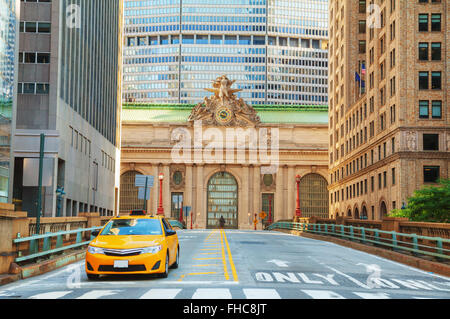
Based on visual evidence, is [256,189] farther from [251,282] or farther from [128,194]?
[251,282]

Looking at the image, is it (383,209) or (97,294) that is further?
(383,209)

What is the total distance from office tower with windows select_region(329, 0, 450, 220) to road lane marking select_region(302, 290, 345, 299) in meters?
39.6

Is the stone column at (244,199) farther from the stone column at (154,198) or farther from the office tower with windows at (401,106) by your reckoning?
the office tower with windows at (401,106)

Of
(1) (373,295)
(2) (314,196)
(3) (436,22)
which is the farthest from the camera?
(2) (314,196)

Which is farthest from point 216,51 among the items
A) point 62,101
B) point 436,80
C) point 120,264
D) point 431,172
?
point 120,264

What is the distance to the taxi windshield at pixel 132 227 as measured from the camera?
17.1 meters

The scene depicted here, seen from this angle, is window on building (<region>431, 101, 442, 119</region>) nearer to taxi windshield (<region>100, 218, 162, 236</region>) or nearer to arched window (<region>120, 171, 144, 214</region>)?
taxi windshield (<region>100, 218, 162, 236</region>)

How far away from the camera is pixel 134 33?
19300 centimetres

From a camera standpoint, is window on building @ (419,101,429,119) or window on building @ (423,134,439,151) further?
window on building @ (419,101,429,119)

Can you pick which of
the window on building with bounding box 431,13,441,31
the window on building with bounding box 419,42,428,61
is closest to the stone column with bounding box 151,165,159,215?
the window on building with bounding box 419,42,428,61

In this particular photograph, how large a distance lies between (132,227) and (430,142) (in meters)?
42.8

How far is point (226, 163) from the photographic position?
10162cm

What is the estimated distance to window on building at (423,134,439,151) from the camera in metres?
54.7
